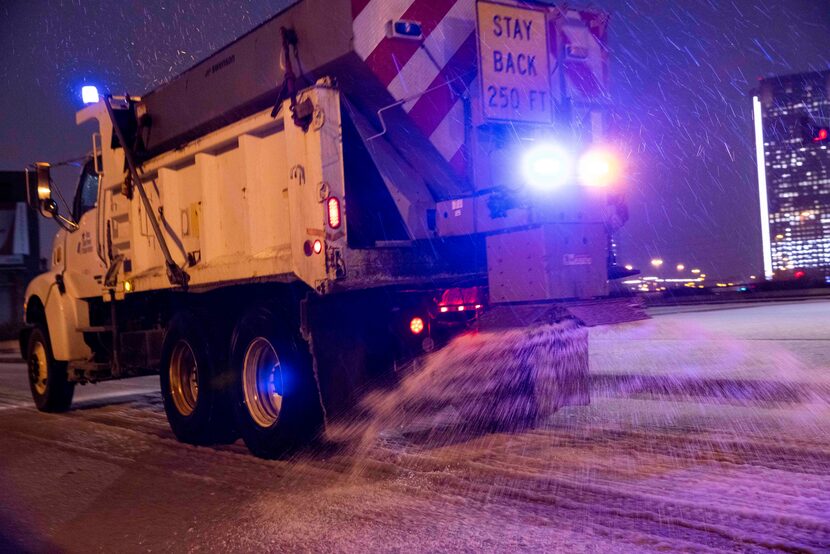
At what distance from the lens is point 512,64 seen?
231 inches

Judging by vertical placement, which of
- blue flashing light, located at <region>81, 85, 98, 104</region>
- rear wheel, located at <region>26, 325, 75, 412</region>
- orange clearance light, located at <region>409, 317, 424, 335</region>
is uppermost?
blue flashing light, located at <region>81, 85, 98, 104</region>

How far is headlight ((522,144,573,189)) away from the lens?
230 inches

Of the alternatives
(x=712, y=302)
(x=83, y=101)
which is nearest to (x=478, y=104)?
(x=83, y=101)

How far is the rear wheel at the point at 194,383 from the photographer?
723cm

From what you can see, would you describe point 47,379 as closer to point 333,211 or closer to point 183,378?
point 183,378

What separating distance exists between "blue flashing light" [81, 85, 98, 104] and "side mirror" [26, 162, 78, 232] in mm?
960

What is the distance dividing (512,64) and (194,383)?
13.6 ft

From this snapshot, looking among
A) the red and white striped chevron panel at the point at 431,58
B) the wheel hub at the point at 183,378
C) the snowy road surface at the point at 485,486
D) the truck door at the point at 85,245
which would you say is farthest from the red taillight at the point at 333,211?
the truck door at the point at 85,245

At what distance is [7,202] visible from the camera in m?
50.5

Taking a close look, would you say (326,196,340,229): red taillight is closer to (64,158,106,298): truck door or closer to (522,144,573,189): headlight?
(522,144,573,189): headlight

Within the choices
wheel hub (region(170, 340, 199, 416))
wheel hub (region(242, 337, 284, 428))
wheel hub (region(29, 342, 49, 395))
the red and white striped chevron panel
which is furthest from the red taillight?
wheel hub (region(29, 342, 49, 395))

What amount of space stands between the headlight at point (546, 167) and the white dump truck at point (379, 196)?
2 centimetres

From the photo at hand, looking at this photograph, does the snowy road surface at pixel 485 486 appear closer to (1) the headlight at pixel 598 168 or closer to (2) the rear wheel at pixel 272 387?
(2) the rear wheel at pixel 272 387

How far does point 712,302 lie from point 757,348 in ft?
62.1
